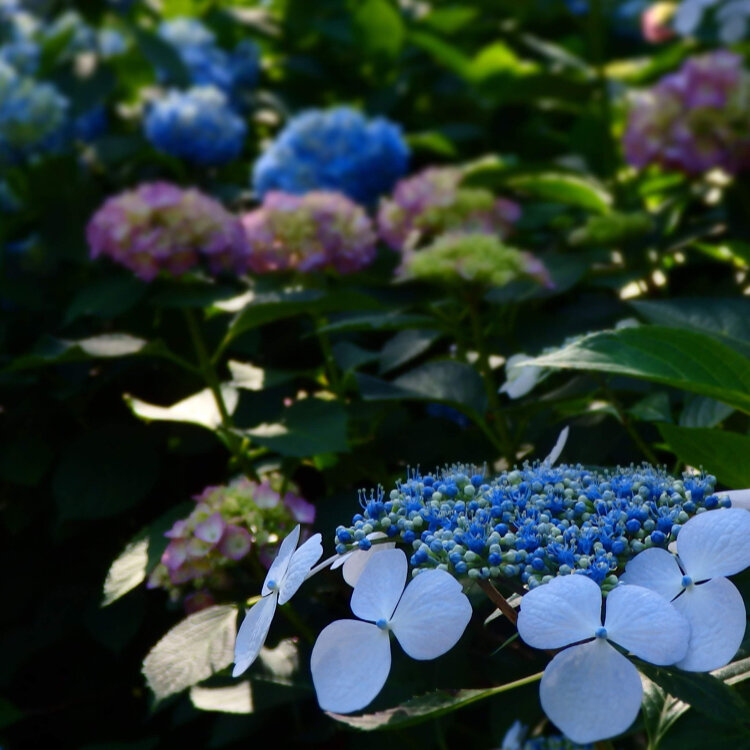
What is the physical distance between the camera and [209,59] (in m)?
2.65

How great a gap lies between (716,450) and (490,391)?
434 millimetres

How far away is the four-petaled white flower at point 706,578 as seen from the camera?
0.58 metres

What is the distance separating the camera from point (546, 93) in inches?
86.7

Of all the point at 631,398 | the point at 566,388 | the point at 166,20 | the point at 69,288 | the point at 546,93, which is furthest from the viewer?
the point at 166,20

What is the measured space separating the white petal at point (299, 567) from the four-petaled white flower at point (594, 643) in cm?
14

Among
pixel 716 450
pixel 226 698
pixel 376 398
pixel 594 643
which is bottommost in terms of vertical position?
pixel 226 698

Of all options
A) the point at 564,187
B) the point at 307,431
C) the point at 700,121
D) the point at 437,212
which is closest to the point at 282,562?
the point at 307,431

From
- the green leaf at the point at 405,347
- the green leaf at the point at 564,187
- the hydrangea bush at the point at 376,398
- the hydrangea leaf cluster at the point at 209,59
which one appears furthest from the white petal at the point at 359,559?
the hydrangea leaf cluster at the point at 209,59

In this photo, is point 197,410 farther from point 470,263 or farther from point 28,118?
point 28,118

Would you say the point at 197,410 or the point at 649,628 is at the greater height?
the point at 649,628

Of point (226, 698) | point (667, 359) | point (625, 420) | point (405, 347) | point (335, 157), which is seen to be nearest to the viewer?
point (667, 359)

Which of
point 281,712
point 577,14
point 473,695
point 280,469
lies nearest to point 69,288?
point 280,469

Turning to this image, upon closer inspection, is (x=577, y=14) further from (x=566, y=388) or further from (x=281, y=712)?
(x=281, y=712)

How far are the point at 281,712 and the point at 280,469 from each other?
0.89 feet
